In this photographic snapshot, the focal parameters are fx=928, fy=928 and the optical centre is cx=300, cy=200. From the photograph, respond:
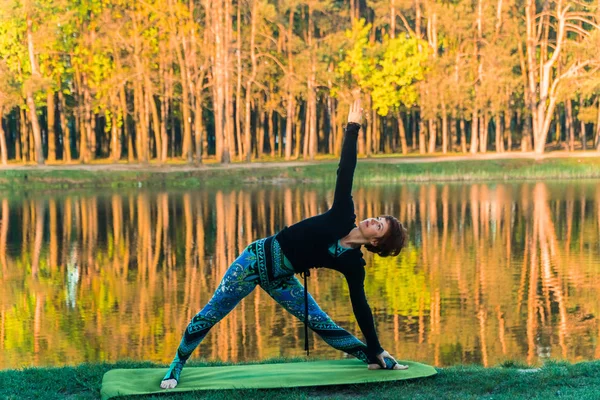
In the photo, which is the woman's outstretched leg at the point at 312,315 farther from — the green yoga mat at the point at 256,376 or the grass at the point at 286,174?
the grass at the point at 286,174

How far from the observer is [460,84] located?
59688 millimetres

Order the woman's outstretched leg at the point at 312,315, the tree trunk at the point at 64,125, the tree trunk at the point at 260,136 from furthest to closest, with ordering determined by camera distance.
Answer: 1. the tree trunk at the point at 260,136
2. the tree trunk at the point at 64,125
3. the woman's outstretched leg at the point at 312,315

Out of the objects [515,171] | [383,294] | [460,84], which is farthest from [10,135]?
[383,294]

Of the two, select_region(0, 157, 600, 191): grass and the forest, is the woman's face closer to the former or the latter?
select_region(0, 157, 600, 191): grass

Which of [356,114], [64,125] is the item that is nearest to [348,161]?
[356,114]

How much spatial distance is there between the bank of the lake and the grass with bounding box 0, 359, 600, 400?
39528 millimetres

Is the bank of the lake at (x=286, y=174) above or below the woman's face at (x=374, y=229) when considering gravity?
below

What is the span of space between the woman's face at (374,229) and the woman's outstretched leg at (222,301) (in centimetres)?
102

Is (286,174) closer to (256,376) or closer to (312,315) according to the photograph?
(312,315)

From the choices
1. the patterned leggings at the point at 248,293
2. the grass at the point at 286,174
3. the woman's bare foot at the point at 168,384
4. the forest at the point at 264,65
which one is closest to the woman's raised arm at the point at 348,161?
the patterned leggings at the point at 248,293

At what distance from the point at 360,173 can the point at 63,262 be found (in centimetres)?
2765

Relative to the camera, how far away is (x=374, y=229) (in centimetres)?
804

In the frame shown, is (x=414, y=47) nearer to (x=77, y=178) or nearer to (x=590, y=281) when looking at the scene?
(x=77, y=178)

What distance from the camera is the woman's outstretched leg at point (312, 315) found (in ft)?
27.9
